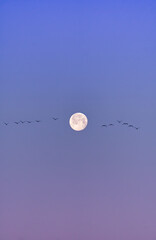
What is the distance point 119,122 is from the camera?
22.3 feet

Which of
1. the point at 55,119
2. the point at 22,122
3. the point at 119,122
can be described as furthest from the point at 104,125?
the point at 22,122

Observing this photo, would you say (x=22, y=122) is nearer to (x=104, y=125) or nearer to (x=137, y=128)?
(x=104, y=125)

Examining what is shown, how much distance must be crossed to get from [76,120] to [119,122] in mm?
900

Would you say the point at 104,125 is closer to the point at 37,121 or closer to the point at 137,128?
the point at 137,128

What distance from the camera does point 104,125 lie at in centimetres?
685

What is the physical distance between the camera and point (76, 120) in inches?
271

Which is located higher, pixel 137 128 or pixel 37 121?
pixel 37 121

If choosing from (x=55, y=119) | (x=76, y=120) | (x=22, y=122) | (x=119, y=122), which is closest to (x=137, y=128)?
(x=119, y=122)

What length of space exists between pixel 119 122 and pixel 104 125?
0.32 metres

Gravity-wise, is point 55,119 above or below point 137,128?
above

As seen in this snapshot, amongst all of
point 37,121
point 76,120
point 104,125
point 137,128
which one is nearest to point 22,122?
point 37,121

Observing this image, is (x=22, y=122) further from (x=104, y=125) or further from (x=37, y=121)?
(x=104, y=125)

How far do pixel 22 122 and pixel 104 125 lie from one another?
1704mm

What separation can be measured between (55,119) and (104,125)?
104cm
